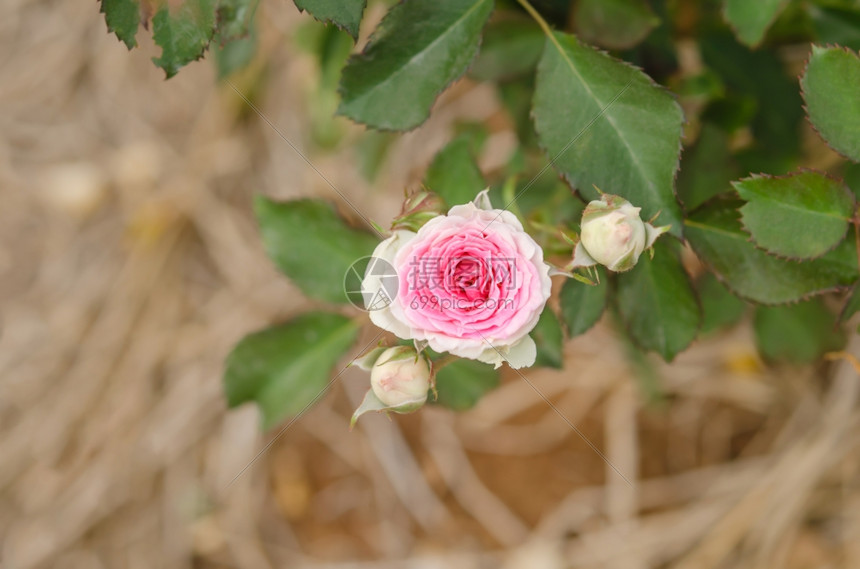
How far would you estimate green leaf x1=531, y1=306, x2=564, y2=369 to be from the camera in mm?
721

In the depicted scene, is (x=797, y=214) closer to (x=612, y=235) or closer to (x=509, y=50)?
(x=612, y=235)

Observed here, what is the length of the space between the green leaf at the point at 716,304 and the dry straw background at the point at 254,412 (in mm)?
321

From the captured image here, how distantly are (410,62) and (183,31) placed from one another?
0.21 m

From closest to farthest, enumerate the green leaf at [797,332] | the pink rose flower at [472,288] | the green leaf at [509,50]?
1. the pink rose flower at [472,288]
2. the green leaf at [509,50]
3. the green leaf at [797,332]

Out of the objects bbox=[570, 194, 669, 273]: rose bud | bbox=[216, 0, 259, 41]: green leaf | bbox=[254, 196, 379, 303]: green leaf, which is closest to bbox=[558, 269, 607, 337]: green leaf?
bbox=[570, 194, 669, 273]: rose bud

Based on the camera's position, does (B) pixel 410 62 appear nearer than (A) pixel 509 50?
Yes

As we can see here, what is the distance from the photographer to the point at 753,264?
679 mm

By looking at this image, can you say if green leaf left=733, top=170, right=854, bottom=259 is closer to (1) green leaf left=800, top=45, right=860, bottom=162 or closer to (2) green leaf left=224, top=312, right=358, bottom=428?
(1) green leaf left=800, top=45, right=860, bottom=162

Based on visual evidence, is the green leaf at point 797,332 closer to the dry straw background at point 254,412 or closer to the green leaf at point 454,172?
Result: the dry straw background at point 254,412

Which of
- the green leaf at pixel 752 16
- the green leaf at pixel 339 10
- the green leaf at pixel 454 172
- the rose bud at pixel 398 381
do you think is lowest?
the green leaf at pixel 454 172

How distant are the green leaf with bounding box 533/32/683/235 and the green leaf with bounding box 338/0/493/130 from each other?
0.29 feet

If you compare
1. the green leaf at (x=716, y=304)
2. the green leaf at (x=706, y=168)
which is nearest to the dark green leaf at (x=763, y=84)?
the green leaf at (x=706, y=168)

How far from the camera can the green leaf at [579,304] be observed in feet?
2.27

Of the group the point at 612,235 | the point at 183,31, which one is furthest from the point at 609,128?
the point at 183,31
